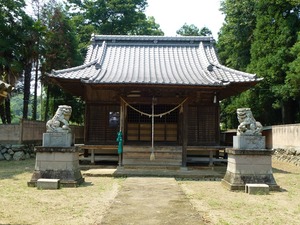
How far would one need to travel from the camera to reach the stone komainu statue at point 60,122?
9.70m

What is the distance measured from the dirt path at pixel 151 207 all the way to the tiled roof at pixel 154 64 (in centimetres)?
516

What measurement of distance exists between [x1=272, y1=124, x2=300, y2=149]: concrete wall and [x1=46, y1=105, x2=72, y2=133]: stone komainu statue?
12523 mm

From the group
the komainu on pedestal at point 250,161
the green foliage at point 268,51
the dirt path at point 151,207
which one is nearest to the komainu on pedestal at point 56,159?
the dirt path at point 151,207

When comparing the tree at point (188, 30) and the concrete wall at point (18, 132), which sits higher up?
the tree at point (188, 30)

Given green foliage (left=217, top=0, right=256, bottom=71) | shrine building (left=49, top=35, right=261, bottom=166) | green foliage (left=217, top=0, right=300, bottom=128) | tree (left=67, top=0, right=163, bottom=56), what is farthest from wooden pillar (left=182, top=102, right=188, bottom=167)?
tree (left=67, top=0, right=163, bottom=56)

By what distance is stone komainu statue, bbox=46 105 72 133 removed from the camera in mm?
9703

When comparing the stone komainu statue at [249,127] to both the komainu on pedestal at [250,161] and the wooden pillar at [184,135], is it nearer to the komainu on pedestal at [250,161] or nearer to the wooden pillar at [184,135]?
the komainu on pedestal at [250,161]

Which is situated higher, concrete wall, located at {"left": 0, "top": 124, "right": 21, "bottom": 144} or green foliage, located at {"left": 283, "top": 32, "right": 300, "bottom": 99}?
green foliage, located at {"left": 283, "top": 32, "right": 300, "bottom": 99}

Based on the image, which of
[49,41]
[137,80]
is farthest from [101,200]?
[49,41]

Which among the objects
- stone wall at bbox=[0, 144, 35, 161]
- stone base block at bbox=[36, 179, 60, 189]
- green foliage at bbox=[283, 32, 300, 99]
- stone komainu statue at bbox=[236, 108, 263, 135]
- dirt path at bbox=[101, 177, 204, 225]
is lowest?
dirt path at bbox=[101, 177, 204, 225]

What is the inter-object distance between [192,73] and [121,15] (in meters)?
26.5

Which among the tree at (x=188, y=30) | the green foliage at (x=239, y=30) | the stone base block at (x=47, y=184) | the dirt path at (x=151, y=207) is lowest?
the dirt path at (x=151, y=207)

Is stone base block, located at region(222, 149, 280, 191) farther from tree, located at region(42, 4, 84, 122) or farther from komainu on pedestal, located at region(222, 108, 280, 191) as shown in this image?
tree, located at region(42, 4, 84, 122)

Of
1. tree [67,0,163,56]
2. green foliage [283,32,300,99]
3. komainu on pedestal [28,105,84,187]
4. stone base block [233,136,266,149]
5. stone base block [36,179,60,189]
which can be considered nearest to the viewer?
stone base block [36,179,60,189]
